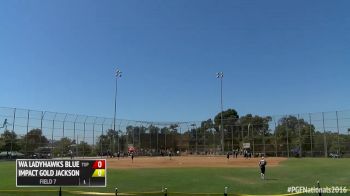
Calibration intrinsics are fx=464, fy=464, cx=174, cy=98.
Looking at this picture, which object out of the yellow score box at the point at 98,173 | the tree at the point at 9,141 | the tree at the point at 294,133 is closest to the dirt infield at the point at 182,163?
the tree at the point at 9,141

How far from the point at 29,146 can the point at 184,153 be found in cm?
4733

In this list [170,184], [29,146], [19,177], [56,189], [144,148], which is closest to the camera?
[19,177]

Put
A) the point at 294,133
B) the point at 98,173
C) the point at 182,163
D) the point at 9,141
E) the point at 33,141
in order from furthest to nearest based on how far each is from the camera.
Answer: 1. the point at 294,133
2. the point at 33,141
3. the point at 9,141
4. the point at 182,163
5. the point at 98,173

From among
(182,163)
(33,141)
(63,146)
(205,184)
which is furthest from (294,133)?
(205,184)

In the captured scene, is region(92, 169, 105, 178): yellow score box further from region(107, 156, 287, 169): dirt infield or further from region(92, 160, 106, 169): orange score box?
region(107, 156, 287, 169): dirt infield

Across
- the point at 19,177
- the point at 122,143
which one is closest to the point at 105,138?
the point at 122,143

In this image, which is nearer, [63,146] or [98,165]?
[98,165]

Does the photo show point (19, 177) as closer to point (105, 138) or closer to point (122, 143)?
point (105, 138)

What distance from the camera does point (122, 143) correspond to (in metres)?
105

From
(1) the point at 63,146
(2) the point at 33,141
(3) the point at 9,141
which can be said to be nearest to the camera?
(3) the point at 9,141
